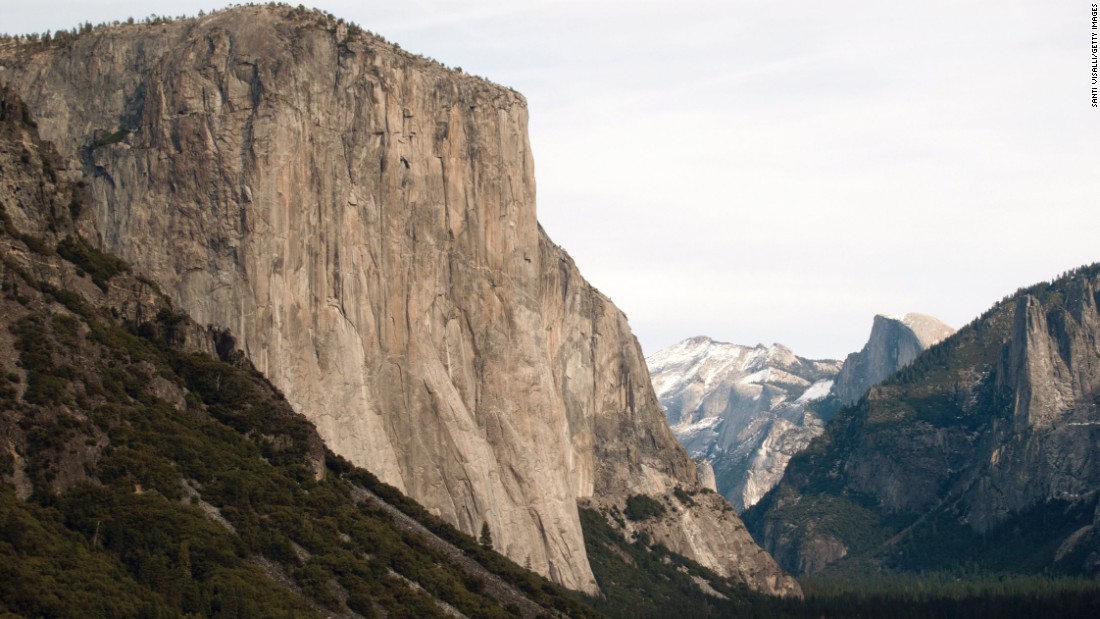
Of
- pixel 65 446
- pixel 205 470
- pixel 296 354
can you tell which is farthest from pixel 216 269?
pixel 65 446

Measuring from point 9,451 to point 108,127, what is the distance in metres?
71.8

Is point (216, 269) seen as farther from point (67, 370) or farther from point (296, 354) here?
point (67, 370)

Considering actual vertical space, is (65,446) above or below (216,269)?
below

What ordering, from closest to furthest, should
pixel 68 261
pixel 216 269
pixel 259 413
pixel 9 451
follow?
pixel 9 451 < pixel 68 261 < pixel 259 413 < pixel 216 269

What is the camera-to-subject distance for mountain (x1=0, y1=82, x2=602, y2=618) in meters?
131

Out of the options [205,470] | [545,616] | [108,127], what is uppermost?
[108,127]

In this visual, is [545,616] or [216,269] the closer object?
[545,616]

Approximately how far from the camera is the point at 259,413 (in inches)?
6634

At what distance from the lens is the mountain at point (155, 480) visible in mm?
131250

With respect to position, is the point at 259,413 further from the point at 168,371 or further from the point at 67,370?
the point at 67,370

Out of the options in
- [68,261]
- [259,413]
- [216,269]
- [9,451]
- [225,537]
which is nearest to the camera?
[9,451]

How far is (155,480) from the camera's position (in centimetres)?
14200

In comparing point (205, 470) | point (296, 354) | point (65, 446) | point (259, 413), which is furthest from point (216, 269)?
point (65, 446)

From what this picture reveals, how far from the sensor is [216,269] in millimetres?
191375
